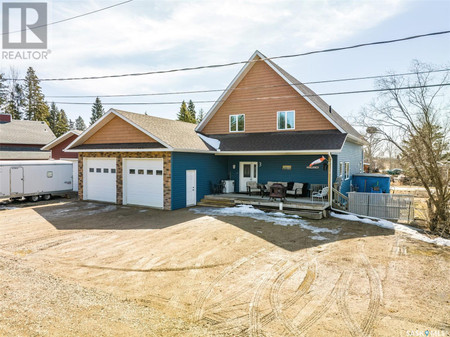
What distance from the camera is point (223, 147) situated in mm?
17078

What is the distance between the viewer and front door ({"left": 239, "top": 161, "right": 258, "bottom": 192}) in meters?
18.0

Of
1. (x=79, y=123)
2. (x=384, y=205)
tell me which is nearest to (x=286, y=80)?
(x=384, y=205)

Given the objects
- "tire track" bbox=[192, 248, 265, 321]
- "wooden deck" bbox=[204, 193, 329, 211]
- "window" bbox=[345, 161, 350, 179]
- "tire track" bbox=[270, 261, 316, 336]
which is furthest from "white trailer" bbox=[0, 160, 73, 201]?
"window" bbox=[345, 161, 350, 179]

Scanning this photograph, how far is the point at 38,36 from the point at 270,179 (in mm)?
14539

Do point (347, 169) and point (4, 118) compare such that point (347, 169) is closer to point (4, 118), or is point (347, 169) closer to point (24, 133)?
point (24, 133)

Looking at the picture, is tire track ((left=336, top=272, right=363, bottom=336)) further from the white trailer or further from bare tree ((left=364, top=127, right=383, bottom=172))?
bare tree ((left=364, top=127, right=383, bottom=172))

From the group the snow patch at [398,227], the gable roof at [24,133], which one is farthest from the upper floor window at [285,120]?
the gable roof at [24,133]

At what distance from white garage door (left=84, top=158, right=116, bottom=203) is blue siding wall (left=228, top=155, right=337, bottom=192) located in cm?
745

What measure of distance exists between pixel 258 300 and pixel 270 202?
940cm

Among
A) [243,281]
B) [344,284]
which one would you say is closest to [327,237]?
[344,284]

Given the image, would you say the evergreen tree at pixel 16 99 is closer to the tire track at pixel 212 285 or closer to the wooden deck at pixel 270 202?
the wooden deck at pixel 270 202

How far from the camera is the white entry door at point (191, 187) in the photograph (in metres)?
15.6

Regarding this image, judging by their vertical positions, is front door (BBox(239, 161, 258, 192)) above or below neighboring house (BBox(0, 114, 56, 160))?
below

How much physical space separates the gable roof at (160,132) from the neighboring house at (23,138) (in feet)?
52.3
